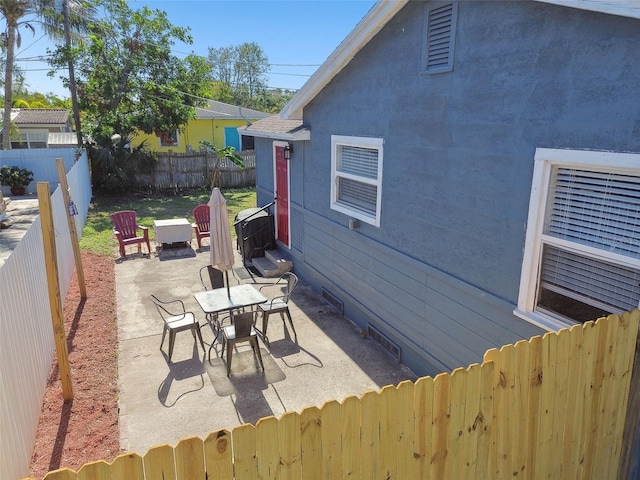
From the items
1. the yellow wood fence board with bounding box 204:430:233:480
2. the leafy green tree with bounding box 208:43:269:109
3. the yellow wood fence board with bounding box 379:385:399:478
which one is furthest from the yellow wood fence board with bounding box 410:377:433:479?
the leafy green tree with bounding box 208:43:269:109

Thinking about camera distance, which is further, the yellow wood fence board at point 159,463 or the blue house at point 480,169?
the blue house at point 480,169

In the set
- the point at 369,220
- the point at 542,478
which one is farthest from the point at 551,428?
the point at 369,220

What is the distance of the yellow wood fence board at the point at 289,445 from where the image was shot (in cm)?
209

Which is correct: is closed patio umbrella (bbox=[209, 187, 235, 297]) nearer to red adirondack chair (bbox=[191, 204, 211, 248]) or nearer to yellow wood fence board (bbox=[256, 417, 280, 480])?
yellow wood fence board (bbox=[256, 417, 280, 480])

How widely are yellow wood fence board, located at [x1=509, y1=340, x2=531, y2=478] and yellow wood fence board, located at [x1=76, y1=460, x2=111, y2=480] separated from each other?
2214 millimetres

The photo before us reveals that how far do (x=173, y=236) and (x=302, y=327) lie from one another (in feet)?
17.8

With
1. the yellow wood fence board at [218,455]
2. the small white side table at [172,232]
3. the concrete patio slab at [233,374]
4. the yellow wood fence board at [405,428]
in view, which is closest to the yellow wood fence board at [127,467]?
the yellow wood fence board at [218,455]

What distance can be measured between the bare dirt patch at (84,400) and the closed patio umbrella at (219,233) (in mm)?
1999

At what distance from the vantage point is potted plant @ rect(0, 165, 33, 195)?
17922 mm

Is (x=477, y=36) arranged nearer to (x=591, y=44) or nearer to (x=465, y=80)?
(x=465, y=80)

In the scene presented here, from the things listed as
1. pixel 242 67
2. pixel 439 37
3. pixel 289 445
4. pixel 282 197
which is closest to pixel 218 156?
pixel 282 197

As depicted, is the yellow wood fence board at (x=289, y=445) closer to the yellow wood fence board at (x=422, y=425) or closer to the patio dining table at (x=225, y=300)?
the yellow wood fence board at (x=422, y=425)

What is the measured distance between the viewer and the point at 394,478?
243 cm

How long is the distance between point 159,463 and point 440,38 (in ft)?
15.6
